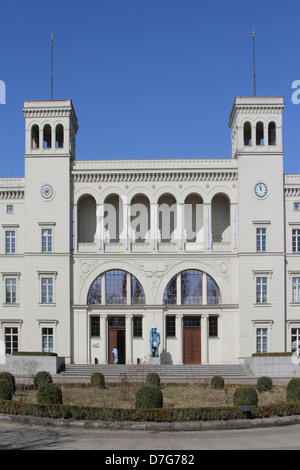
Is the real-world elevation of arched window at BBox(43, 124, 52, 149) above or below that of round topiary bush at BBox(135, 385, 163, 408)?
above

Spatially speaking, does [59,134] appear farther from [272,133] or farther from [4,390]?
[4,390]

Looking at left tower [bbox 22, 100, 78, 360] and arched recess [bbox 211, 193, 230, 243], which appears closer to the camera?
left tower [bbox 22, 100, 78, 360]

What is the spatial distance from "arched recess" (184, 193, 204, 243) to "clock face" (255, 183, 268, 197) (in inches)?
205

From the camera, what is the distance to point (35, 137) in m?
50.9

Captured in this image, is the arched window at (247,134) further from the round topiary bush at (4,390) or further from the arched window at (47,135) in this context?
the round topiary bush at (4,390)

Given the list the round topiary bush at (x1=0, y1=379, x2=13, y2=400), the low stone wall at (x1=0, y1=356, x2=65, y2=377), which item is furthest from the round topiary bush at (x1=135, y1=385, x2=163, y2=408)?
the low stone wall at (x1=0, y1=356, x2=65, y2=377)

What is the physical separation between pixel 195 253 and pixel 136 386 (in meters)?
15.8

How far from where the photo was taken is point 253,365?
147 ft

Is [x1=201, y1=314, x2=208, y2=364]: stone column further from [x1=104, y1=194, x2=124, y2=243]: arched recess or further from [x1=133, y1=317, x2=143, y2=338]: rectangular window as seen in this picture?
[x1=104, y1=194, x2=124, y2=243]: arched recess

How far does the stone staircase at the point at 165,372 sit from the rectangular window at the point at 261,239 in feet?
32.4

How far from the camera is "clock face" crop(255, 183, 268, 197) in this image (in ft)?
158

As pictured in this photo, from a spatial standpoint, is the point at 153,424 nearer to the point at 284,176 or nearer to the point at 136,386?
the point at 136,386

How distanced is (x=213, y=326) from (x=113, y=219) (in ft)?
41.8
